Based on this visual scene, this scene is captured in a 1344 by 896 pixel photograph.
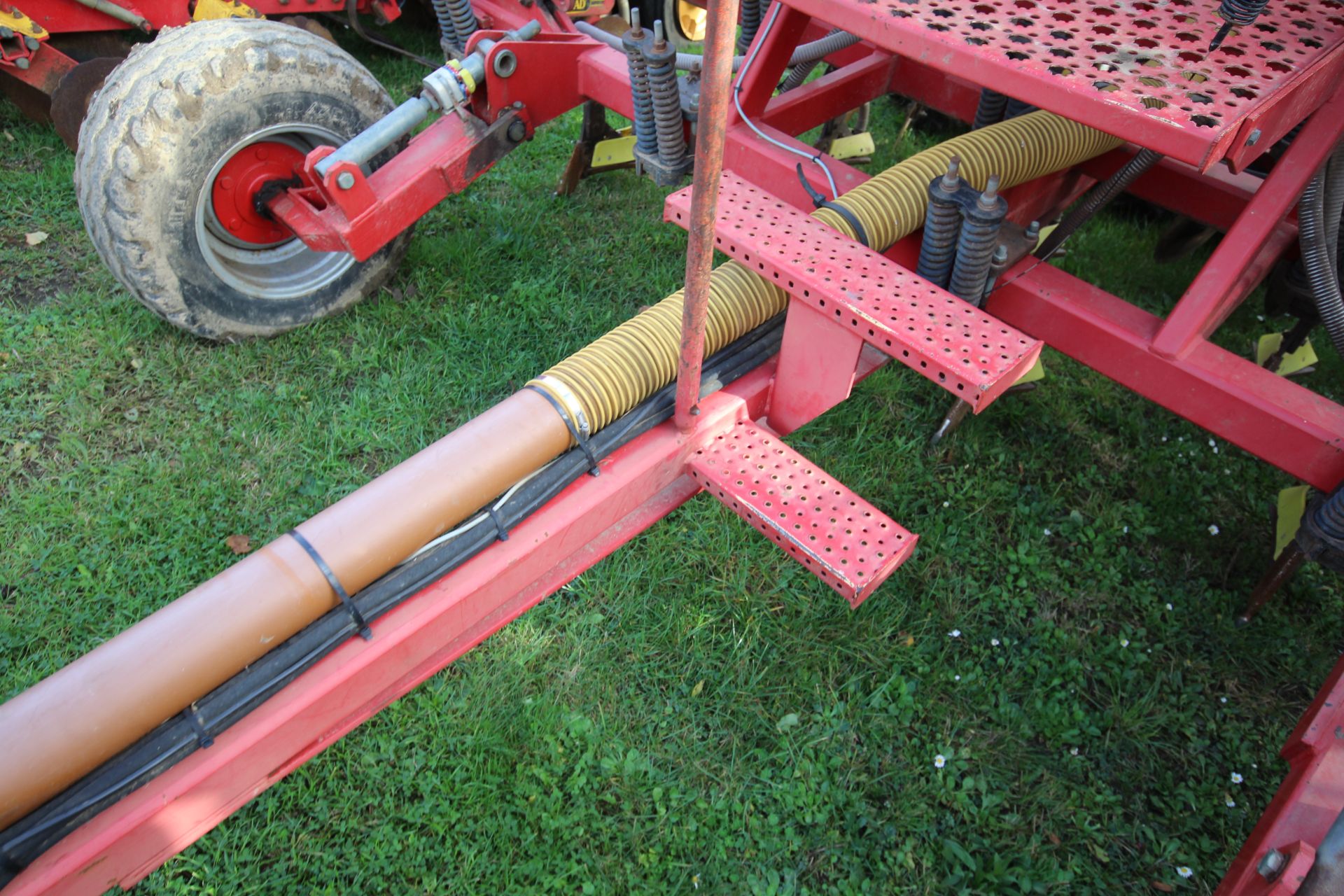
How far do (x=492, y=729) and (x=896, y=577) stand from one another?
129 centimetres

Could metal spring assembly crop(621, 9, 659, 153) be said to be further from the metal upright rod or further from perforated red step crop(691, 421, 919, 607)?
perforated red step crop(691, 421, 919, 607)

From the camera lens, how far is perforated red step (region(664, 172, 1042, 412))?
5.39 ft

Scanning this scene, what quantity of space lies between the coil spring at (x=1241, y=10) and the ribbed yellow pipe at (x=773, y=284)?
652 mm

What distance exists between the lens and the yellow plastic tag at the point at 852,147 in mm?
3725

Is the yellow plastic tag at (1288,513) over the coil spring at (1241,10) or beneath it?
beneath

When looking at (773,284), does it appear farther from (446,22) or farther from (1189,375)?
(446,22)

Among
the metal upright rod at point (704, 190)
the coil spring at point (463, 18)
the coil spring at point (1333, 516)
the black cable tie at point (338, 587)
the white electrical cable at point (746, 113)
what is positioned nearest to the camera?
the metal upright rod at point (704, 190)

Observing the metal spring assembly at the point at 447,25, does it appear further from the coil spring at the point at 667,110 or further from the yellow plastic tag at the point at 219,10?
the coil spring at the point at 667,110

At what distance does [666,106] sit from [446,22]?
1.26 m

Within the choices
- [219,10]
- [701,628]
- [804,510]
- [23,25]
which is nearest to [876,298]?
[804,510]

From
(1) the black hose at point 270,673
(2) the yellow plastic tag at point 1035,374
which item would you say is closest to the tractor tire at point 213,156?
(1) the black hose at point 270,673

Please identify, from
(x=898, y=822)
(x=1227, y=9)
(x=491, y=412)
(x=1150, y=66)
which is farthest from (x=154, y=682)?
(x=1227, y=9)

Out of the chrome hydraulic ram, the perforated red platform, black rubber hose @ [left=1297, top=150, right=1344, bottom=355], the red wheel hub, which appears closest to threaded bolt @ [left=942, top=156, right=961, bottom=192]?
the perforated red platform

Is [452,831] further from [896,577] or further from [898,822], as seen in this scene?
Answer: [896,577]
